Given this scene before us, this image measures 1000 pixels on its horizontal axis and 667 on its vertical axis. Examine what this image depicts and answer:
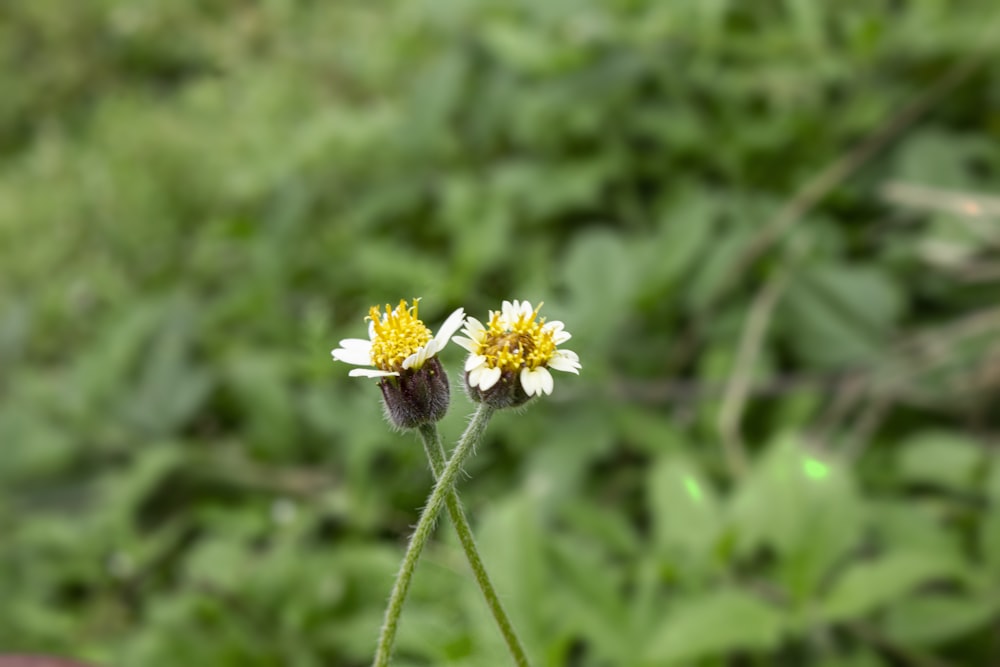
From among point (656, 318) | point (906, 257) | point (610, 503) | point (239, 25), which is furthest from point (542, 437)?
point (239, 25)

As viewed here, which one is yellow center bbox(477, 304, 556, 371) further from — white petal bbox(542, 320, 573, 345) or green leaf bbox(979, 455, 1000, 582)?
green leaf bbox(979, 455, 1000, 582)

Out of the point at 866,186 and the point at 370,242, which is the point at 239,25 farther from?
the point at 866,186

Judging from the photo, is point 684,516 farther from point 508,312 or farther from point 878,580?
point 508,312

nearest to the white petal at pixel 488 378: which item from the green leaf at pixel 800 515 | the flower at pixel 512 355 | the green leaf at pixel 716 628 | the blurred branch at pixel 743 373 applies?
the flower at pixel 512 355

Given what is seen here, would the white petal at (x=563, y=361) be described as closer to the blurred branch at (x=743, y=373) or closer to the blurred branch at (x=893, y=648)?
the blurred branch at (x=893, y=648)

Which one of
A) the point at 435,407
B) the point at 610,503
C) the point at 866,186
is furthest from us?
the point at 866,186

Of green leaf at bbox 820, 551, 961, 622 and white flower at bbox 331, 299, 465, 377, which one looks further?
green leaf at bbox 820, 551, 961, 622

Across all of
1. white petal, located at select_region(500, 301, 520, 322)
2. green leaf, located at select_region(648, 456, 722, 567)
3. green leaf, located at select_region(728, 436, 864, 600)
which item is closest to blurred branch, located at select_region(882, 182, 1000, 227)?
green leaf, located at select_region(728, 436, 864, 600)

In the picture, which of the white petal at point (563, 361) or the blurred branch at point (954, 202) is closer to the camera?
the white petal at point (563, 361)
